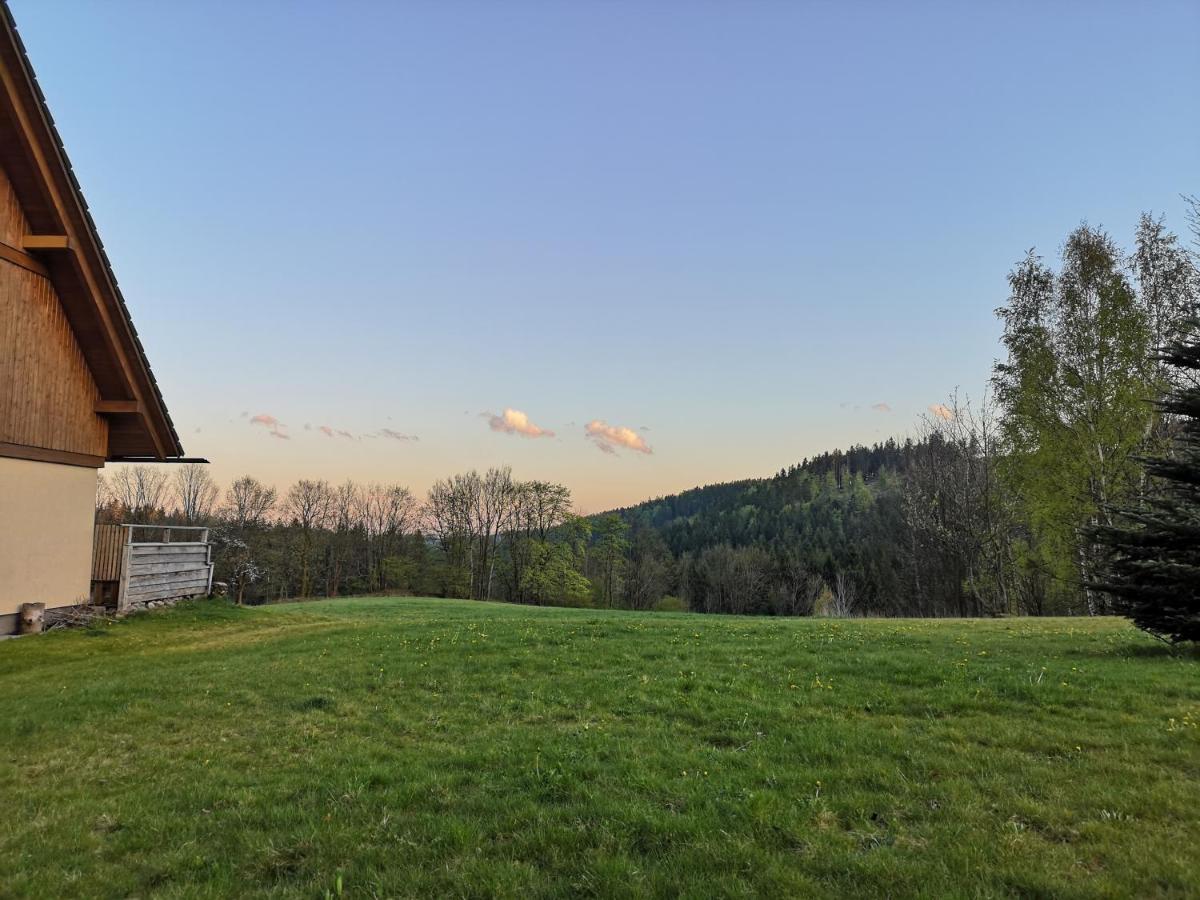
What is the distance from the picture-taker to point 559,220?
24.0 m

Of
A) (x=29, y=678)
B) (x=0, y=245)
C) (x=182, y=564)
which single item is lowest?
(x=29, y=678)

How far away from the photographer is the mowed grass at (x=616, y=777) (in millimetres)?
3906

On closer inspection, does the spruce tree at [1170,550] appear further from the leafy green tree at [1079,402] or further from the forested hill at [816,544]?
the forested hill at [816,544]

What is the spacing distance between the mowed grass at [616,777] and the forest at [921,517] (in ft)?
20.7

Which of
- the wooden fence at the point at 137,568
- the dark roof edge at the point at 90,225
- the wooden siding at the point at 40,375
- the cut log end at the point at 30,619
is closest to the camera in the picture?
the dark roof edge at the point at 90,225

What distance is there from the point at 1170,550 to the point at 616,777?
37.9 feet

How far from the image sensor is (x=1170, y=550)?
1081 cm

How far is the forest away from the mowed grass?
6306 mm

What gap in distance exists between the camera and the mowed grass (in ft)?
12.8

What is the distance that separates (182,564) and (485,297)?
16.3m

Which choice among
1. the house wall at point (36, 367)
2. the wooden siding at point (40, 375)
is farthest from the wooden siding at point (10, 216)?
the wooden siding at point (40, 375)

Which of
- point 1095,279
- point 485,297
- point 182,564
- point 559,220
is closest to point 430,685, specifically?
point 182,564

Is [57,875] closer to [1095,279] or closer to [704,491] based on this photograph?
[1095,279]

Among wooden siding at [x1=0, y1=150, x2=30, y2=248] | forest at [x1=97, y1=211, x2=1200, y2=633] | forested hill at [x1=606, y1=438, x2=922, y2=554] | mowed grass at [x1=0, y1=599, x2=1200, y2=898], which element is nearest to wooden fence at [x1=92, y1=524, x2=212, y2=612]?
wooden siding at [x1=0, y1=150, x2=30, y2=248]
